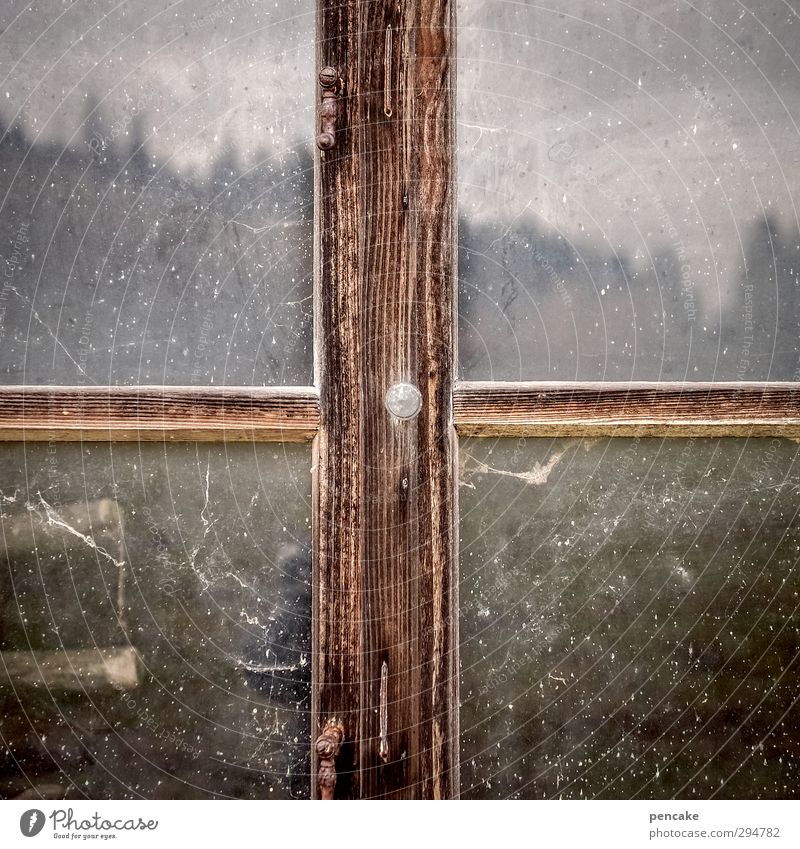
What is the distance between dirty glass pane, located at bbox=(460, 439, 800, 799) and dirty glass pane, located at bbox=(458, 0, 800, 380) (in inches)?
7.9

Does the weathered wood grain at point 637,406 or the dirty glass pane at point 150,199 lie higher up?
the dirty glass pane at point 150,199

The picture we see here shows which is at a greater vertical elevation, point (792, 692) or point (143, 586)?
point (143, 586)

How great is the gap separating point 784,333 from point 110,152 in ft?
3.87

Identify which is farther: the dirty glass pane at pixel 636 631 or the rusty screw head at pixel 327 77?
the dirty glass pane at pixel 636 631

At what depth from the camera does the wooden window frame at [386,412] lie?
1.03m

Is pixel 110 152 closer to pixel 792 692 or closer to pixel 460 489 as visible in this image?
pixel 460 489

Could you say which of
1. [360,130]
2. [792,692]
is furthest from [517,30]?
[792,692]

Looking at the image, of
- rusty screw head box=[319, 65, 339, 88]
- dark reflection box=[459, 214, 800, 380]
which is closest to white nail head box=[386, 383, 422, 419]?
dark reflection box=[459, 214, 800, 380]

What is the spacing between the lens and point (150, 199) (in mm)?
1100

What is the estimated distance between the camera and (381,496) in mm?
1056
